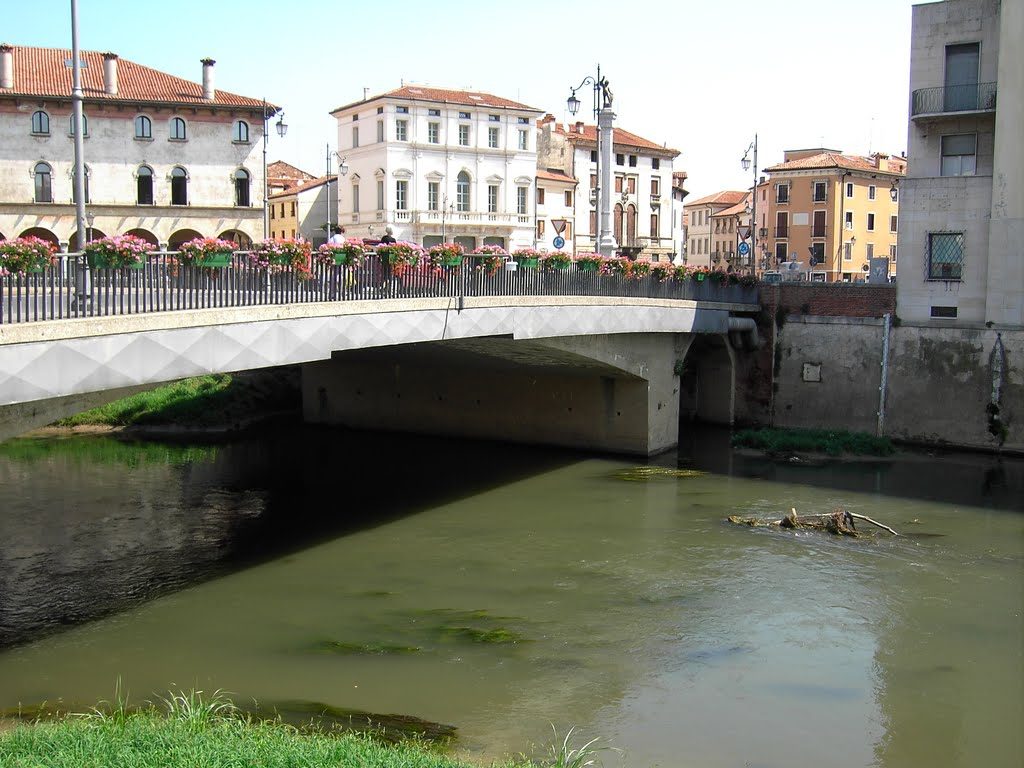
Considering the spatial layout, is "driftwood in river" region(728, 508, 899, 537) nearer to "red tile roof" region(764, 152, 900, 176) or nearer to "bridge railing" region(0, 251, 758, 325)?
"bridge railing" region(0, 251, 758, 325)

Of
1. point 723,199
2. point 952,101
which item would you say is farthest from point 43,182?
point 723,199

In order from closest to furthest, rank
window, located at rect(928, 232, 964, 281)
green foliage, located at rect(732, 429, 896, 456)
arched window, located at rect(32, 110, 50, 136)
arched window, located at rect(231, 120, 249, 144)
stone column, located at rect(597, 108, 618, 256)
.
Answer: stone column, located at rect(597, 108, 618, 256), green foliage, located at rect(732, 429, 896, 456), window, located at rect(928, 232, 964, 281), arched window, located at rect(32, 110, 50, 136), arched window, located at rect(231, 120, 249, 144)

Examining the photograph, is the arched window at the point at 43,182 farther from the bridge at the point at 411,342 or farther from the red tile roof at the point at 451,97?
the red tile roof at the point at 451,97

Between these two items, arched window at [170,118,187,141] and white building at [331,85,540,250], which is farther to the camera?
white building at [331,85,540,250]

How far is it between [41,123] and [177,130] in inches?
188

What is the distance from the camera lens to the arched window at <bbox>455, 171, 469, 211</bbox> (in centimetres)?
6594

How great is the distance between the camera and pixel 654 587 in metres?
18.5

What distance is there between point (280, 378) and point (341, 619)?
74.6ft

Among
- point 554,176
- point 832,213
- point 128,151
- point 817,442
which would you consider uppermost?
point 554,176

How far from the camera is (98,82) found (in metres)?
40.6

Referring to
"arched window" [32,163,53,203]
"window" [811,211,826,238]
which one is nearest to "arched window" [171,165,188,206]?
"arched window" [32,163,53,203]

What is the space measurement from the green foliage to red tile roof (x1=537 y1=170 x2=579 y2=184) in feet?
138

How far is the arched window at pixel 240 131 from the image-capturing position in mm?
42438

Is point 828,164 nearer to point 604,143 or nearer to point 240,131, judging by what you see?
point 240,131
